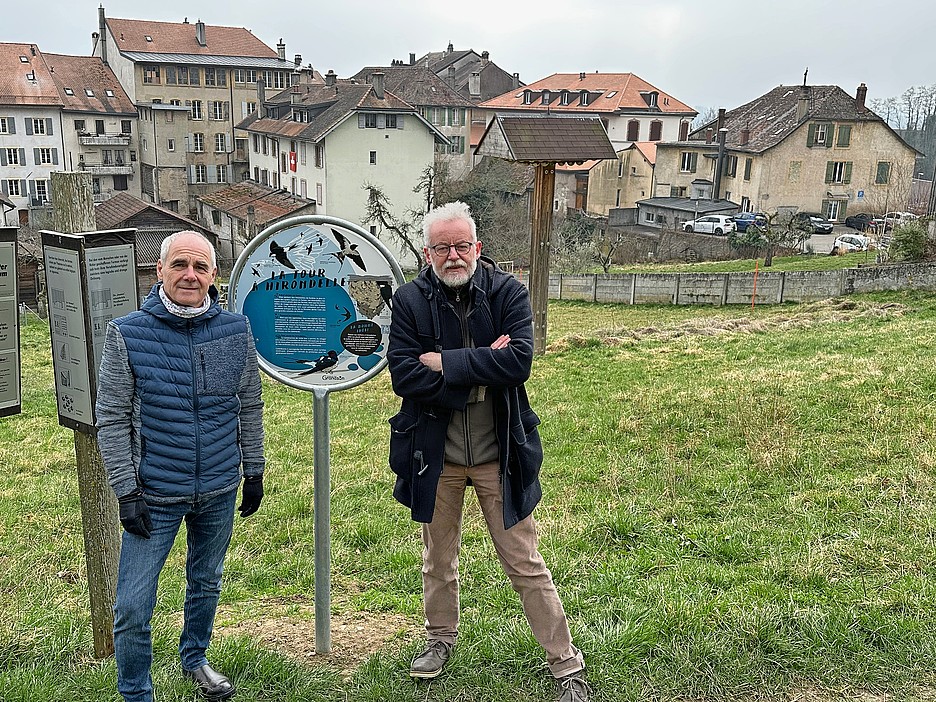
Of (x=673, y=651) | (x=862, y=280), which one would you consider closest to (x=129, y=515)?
(x=673, y=651)

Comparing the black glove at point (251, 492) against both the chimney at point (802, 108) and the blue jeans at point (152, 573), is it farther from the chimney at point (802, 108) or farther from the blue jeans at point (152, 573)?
the chimney at point (802, 108)

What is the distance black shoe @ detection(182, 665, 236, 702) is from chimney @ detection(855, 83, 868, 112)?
5821cm

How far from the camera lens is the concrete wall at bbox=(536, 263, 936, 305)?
23078mm

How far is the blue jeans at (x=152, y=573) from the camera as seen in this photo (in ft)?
11.5

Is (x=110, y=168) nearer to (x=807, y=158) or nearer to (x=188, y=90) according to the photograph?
(x=188, y=90)

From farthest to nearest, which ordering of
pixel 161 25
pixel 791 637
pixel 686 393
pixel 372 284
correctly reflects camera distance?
pixel 161 25
pixel 686 393
pixel 791 637
pixel 372 284

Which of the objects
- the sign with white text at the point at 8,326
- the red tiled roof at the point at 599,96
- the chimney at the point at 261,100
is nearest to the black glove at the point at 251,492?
the sign with white text at the point at 8,326

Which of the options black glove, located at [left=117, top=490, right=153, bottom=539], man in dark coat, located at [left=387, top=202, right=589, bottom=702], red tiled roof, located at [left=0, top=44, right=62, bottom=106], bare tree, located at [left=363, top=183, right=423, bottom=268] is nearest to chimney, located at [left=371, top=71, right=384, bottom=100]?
bare tree, located at [left=363, top=183, right=423, bottom=268]

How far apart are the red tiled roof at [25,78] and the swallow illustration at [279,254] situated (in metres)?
62.2

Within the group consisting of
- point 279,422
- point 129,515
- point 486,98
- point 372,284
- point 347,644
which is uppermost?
point 486,98

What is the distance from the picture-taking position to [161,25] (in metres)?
65.9

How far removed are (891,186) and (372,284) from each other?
58062 millimetres

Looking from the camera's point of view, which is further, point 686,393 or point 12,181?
point 12,181

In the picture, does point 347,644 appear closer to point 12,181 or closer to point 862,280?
point 862,280
